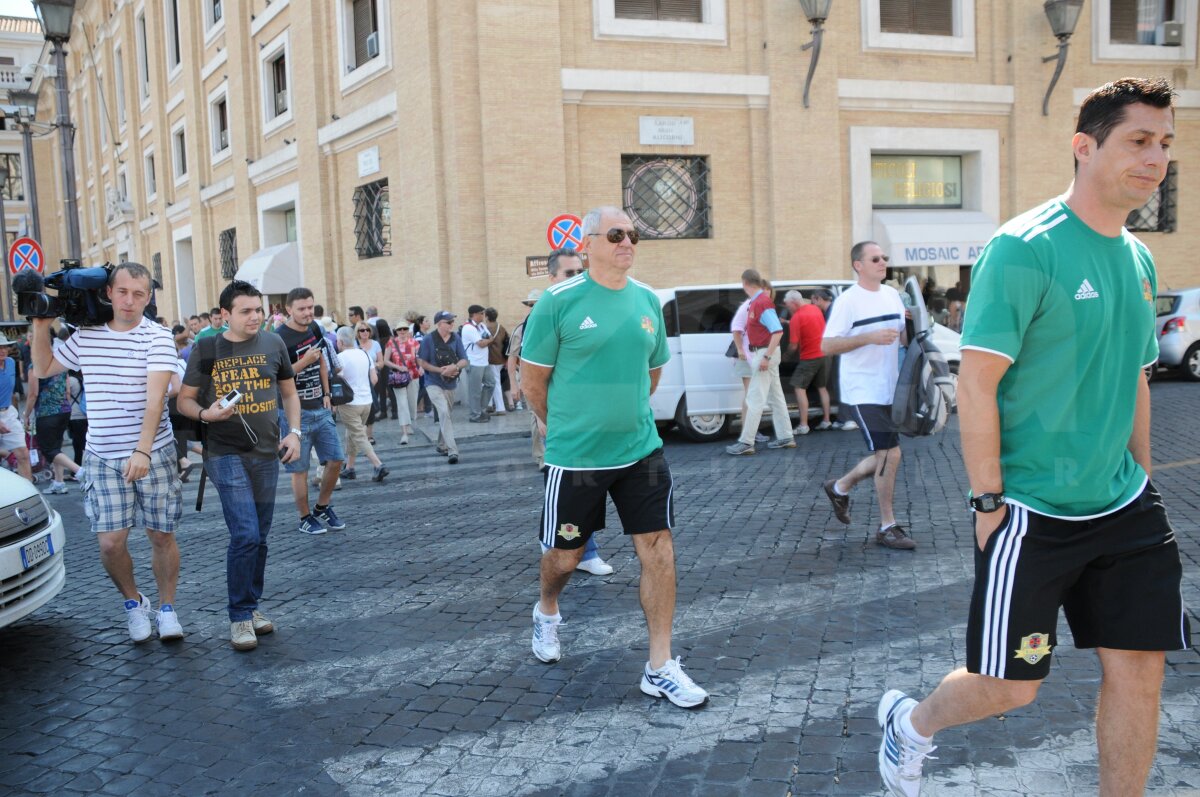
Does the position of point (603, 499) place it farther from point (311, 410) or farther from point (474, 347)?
point (474, 347)

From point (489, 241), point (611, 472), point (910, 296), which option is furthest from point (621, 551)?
point (489, 241)

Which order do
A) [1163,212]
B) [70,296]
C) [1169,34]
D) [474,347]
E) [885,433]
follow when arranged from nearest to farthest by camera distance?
[70,296], [885,433], [474,347], [1169,34], [1163,212]

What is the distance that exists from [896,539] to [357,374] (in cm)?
577

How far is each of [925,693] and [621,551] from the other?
287cm

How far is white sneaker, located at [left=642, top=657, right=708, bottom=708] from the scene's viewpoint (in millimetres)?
3920

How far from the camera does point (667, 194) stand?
18.7 metres

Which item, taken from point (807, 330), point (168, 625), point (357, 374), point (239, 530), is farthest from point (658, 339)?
point (807, 330)

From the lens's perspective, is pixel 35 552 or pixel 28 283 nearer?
pixel 28 283

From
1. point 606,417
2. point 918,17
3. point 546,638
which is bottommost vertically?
point 546,638

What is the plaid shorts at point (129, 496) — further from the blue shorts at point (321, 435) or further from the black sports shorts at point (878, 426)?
the black sports shorts at point (878, 426)

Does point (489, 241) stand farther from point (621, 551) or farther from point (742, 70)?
point (621, 551)

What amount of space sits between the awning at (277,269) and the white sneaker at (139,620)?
18583 millimetres

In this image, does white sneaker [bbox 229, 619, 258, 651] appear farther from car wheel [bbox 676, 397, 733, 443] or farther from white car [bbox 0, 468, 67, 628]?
car wheel [bbox 676, 397, 733, 443]

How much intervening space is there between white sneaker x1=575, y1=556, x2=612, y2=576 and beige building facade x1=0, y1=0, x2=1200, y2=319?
38.0 ft
